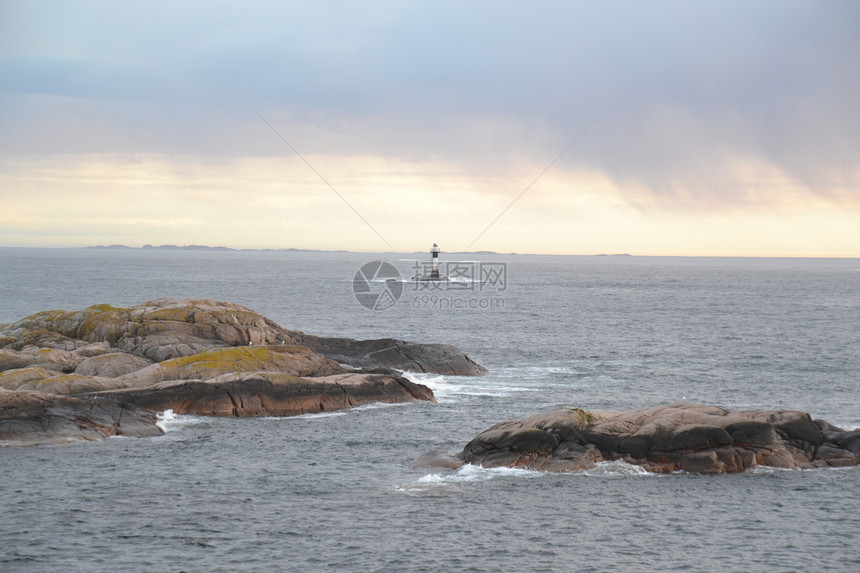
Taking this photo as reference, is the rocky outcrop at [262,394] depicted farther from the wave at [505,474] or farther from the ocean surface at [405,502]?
the wave at [505,474]

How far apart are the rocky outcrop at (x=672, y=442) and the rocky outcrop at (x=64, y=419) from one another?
47.4 ft

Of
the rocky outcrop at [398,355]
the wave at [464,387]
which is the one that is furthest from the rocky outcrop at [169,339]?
the wave at [464,387]

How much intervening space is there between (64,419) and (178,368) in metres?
6.87

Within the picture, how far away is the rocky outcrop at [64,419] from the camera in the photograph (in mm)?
30828

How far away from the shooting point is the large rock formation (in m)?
33.2

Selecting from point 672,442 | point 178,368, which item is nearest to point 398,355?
point 178,368

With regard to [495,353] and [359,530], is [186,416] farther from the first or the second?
[495,353]

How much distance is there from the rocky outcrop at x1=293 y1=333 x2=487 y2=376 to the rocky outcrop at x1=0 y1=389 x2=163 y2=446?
54.1ft

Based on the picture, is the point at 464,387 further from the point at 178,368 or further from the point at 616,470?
the point at 616,470

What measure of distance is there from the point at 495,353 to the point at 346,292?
74089mm

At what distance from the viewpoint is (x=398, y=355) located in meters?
49.8

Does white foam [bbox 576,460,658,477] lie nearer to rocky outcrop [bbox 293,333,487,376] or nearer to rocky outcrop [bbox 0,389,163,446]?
rocky outcrop [bbox 0,389,163,446]

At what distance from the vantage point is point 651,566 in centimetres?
2138

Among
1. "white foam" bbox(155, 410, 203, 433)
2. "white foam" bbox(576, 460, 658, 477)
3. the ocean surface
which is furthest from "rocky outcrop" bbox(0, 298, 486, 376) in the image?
"white foam" bbox(576, 460, 658, 477)
